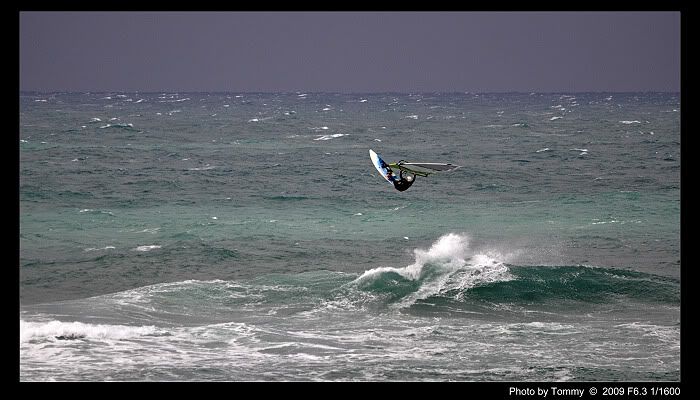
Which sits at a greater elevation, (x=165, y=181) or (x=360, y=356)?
(x=165, y=181)

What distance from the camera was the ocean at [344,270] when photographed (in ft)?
75.3

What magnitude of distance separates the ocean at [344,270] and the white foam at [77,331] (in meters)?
0.08

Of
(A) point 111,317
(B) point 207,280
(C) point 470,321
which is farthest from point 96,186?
(C) point 470,321

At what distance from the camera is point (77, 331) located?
24.8 m

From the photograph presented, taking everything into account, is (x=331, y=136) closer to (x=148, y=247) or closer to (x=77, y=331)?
(x=148, y=247)

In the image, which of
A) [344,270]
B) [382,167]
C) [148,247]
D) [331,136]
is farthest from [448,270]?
[331,136]

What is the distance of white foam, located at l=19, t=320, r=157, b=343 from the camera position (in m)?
24.5

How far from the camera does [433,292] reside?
2998 centimetres

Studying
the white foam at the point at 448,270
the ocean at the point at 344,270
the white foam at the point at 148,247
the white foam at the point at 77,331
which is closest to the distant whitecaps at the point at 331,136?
the ocean at the point at 344,270

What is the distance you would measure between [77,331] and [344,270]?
433 inches

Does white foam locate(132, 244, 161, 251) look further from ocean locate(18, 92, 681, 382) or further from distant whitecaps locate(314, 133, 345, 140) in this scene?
distant whitecaps locate(314, 133, 345, 140)
